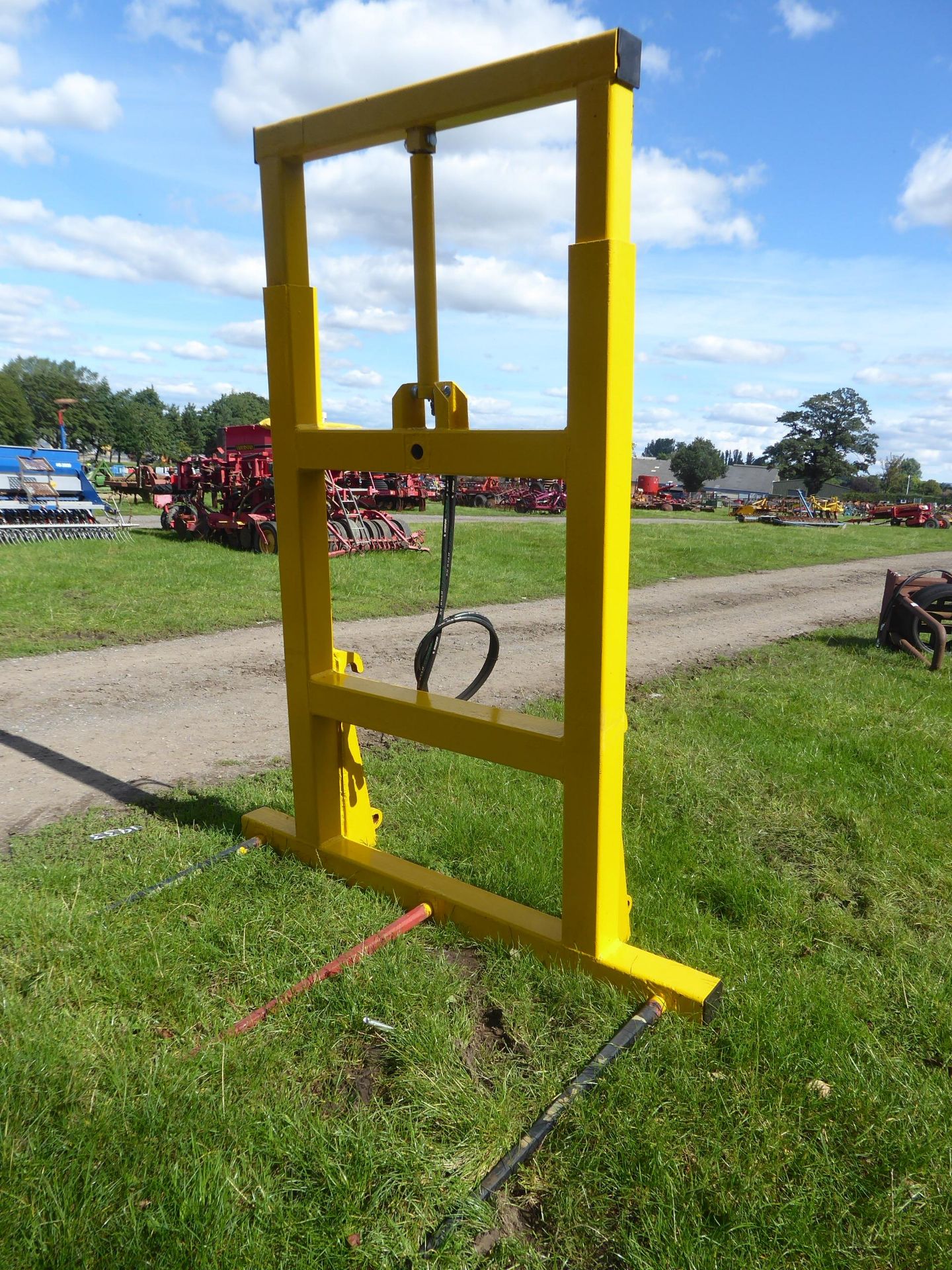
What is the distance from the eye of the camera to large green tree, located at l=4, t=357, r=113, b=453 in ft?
285

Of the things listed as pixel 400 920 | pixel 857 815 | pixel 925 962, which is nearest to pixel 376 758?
pixel 400 920

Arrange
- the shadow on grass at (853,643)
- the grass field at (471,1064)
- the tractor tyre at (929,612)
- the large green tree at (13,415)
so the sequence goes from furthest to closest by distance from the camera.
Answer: the large green tree at (13,415) → the shadow on grass at (853,643) → the tractor tyre at (929,612) → the grass field at (471,1064)

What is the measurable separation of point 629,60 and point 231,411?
119 meters

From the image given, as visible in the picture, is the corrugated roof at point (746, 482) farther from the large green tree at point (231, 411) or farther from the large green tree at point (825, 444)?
the large green tree at point (231, 411)

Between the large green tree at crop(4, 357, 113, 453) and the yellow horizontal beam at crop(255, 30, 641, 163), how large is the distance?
92694 millimetres

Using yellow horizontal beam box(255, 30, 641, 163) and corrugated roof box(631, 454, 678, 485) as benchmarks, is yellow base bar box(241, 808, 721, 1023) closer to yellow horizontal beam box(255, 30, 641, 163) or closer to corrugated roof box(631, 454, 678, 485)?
yellow horizontal beam box(255, 30, 641, 163)

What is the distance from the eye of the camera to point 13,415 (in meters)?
78.1

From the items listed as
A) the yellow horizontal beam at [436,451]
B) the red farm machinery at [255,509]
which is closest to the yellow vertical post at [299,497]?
the yellow horizontal beam at [436,451]

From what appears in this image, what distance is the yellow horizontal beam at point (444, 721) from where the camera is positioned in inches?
95.3

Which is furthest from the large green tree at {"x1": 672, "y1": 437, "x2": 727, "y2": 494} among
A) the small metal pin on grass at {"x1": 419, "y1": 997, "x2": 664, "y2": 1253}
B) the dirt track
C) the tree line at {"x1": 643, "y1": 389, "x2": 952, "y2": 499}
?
the small metal pin on grass at {"x1": 419, "y1": 997, "x2": 664, "y2": 1253}

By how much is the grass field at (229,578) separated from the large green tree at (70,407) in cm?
8141

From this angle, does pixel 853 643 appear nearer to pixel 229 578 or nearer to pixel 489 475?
pixel 489 475

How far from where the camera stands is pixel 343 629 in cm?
786

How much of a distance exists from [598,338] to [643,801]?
235cm
